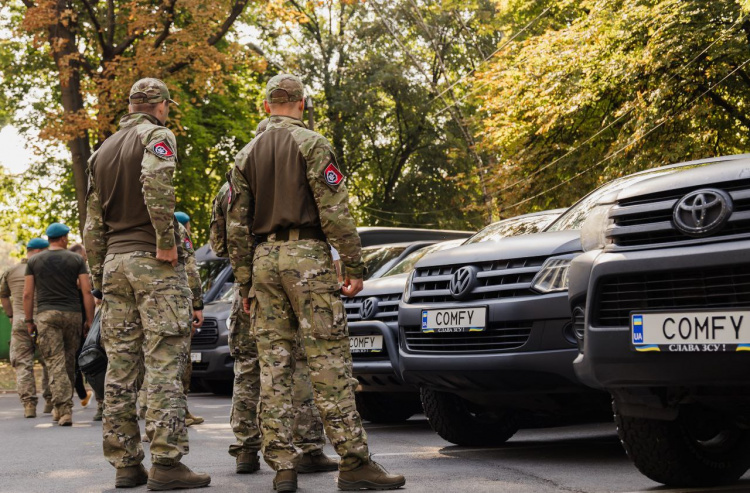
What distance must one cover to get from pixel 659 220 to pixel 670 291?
0.32 metres

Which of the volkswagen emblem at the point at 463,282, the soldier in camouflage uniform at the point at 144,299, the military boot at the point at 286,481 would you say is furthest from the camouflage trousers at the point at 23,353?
the military boot at the point at 286,481

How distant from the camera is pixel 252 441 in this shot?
6273 mm

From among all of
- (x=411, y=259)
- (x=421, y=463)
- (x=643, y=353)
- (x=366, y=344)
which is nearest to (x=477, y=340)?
(x=421, y=463)

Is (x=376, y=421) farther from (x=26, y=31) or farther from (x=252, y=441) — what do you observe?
(x=26, y=31)

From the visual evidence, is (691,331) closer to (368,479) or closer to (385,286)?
(368,479)

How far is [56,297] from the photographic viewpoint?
11172 millimetres

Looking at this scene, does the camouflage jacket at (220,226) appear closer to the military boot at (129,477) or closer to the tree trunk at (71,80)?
the military boot at (129,477)

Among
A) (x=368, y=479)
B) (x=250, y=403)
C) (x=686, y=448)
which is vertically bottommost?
(x=368, y=479)

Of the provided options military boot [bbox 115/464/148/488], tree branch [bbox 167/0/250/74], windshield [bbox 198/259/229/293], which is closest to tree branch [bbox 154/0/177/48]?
tree branch [bbox 167/0/250/74]

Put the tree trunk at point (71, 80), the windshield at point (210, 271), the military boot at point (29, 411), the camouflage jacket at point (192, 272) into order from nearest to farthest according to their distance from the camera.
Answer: the camouflage jacket at point (192, 272) < the military boot at point (29, 411) < the windshield at point (210, 271) < the tree trunk at point (71, 80)

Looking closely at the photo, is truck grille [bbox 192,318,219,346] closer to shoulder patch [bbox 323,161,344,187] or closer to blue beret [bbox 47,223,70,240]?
blue beret [bbox 47,223,70,240]

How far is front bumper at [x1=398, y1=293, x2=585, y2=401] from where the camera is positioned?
578 cm

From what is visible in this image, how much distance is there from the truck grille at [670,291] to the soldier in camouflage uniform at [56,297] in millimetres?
7643

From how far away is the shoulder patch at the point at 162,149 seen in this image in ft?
19.0
